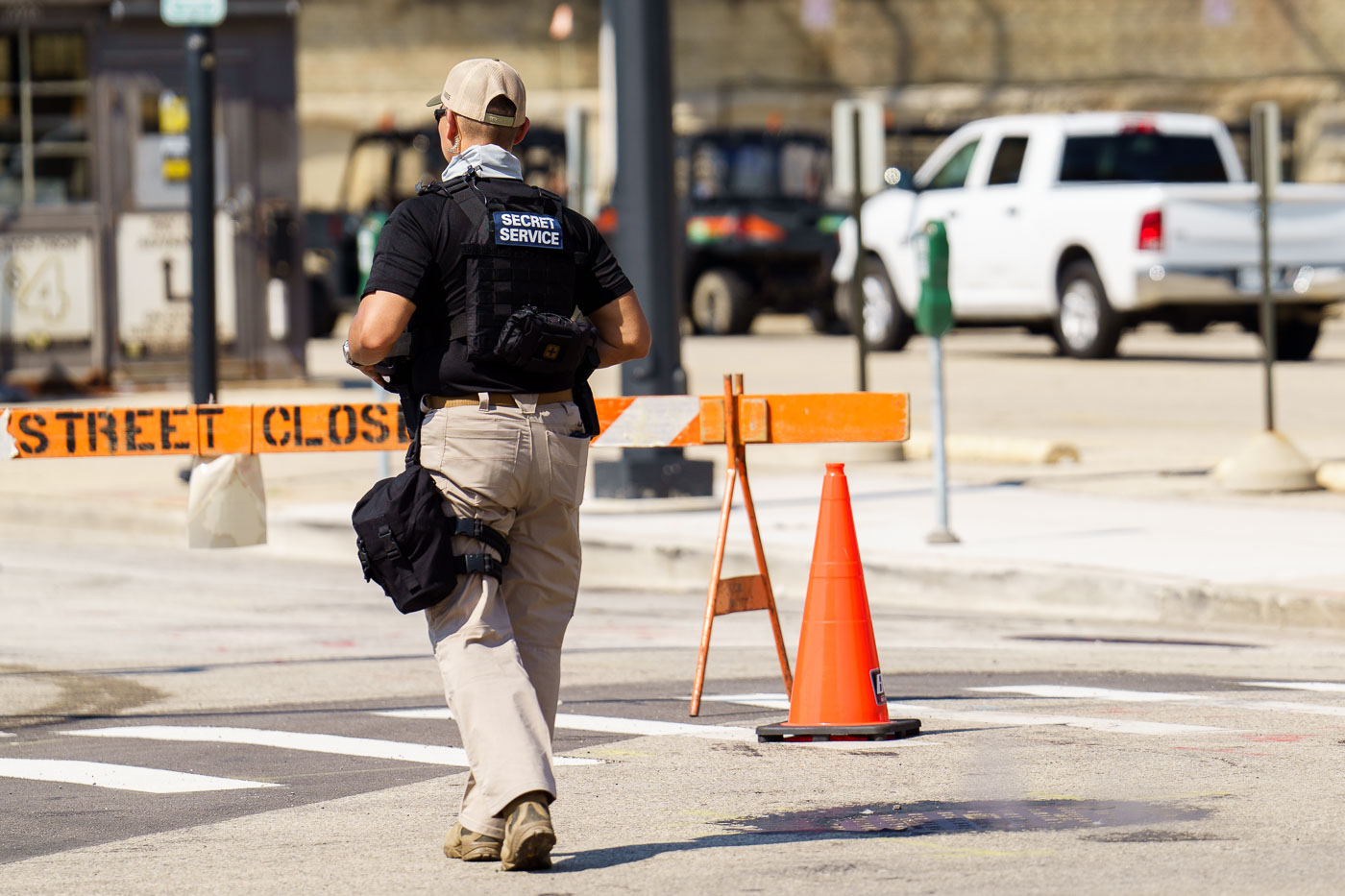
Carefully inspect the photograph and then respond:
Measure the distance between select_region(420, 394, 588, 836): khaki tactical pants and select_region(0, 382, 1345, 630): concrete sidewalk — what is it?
4904mm

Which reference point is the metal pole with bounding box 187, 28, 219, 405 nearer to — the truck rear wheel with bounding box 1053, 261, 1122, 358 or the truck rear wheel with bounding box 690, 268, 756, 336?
the truck rear wheel with bounding box 1053, 261, 1122, 358

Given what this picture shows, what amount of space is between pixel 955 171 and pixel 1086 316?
2.34 m

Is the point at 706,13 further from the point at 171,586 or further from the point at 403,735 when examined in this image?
the point at 403,735

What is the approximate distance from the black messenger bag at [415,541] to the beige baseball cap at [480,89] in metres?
0.81

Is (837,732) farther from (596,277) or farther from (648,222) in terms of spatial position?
(648,222)

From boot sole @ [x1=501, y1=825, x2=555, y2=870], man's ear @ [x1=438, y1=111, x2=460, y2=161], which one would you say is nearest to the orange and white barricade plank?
man's ear @ [x1=438, y1=111, x2=460, y2=161]

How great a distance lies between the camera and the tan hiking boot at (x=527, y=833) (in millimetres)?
5285

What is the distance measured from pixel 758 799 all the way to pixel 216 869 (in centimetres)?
141

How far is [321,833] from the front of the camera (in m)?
5.85

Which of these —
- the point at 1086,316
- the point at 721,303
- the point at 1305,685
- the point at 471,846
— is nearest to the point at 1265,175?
the point at 1305,685

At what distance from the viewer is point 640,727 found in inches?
291

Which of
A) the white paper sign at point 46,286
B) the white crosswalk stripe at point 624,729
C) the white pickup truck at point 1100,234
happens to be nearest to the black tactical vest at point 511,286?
the white crosswalk stripe at point 624,729

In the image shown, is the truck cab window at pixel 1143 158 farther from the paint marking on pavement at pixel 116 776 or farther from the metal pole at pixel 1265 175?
the paint marking on pavement at pixel 116 776

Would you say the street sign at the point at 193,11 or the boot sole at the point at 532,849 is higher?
the street sign at the point at 193,11
